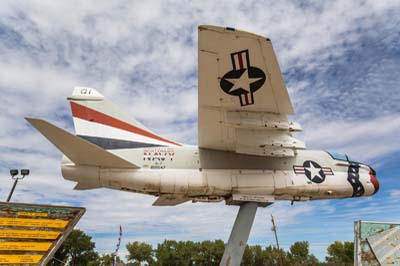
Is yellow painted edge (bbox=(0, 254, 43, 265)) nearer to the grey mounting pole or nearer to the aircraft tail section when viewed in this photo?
the aircraft tail section

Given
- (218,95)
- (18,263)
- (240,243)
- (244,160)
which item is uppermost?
(218,95)

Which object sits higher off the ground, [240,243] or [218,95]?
[218,95]

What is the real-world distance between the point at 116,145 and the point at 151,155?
1.23m

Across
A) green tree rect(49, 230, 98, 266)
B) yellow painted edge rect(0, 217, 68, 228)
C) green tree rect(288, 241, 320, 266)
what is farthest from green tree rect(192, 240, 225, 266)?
yellow painted edge rect(0, 217, 68, 228)

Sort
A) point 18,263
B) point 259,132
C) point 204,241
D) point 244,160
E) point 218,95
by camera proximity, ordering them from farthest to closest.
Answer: point 204,241 < point 244,160 < point 259,132 < point 218,95 < point 18,263

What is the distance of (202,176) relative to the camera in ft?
33.4

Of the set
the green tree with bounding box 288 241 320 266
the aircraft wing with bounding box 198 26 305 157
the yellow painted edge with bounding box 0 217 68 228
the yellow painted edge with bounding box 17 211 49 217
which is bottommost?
the yellow painted edge with bounding box 0 217 68 228

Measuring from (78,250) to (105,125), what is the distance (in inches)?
1827

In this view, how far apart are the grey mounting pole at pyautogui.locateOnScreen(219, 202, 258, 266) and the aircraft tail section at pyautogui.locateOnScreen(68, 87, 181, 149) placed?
3.23 meters

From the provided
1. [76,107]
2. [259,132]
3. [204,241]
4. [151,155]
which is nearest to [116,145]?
[151,155]

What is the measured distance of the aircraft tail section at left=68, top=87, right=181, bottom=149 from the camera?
10430mm

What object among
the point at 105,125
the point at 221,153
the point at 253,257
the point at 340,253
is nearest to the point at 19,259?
the point at 105,125

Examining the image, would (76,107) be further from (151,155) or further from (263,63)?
(263,63)

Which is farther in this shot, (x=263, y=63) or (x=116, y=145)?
(x=116, y=145)
